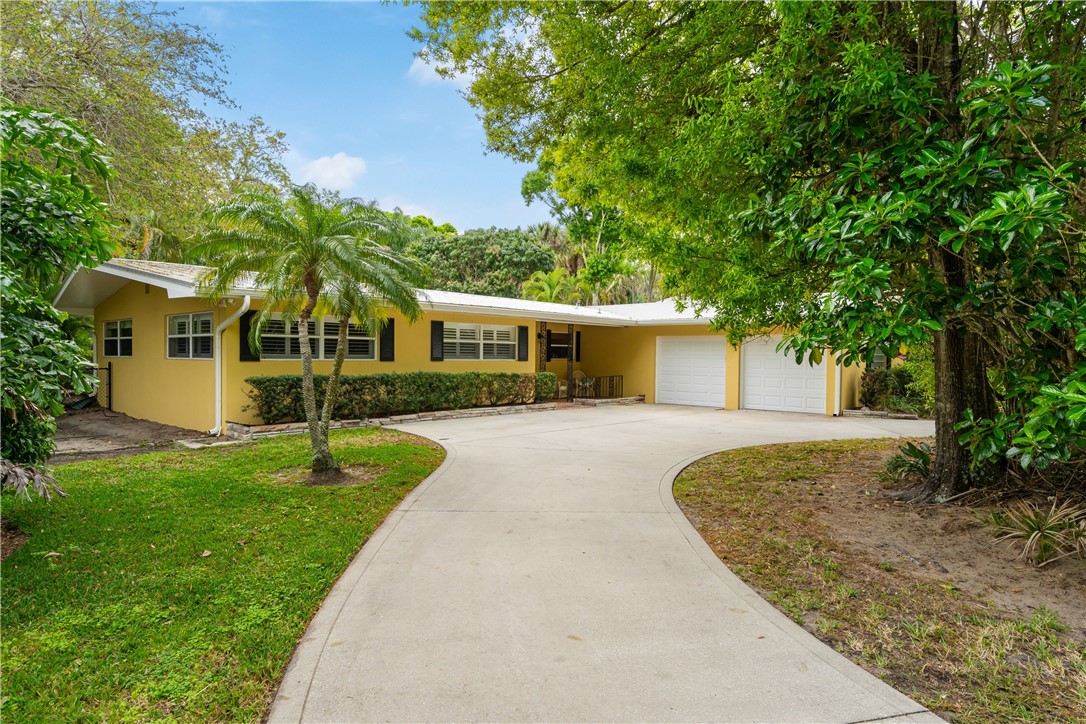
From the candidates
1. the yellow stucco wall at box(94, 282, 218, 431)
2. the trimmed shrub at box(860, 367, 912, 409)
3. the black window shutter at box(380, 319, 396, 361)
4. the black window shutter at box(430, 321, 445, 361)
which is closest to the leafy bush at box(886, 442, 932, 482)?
the trimmed shrub at box(860, 367, 912, 409)

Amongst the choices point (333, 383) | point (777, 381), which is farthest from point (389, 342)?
point (777, 381)

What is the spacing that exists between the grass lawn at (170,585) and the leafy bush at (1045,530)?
524cm

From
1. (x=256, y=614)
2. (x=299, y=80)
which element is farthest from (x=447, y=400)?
(x=256, y=614)

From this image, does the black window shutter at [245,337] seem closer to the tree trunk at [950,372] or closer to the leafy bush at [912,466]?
the leafy bush at [912,466]

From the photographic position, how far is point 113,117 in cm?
938

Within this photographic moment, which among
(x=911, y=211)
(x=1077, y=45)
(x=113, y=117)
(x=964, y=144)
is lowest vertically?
(x=911, y=211)

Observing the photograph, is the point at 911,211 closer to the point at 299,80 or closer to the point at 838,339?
the point at 838,339

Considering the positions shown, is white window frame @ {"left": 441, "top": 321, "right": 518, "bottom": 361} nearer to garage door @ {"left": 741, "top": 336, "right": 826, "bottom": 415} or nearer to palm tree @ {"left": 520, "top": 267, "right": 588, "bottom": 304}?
garage door @ {"left": 741, "top": 336, "right": 826, "bottom": 415}

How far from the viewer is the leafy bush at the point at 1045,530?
169 inches

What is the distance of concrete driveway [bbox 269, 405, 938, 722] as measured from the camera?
104 inches

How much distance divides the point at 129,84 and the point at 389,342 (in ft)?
21.1

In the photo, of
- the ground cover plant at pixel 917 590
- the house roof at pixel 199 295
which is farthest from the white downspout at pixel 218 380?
the ground cover plant at pixel 917 590

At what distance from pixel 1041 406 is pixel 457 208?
42.7 metres

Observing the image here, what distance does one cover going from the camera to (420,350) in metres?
13.8
